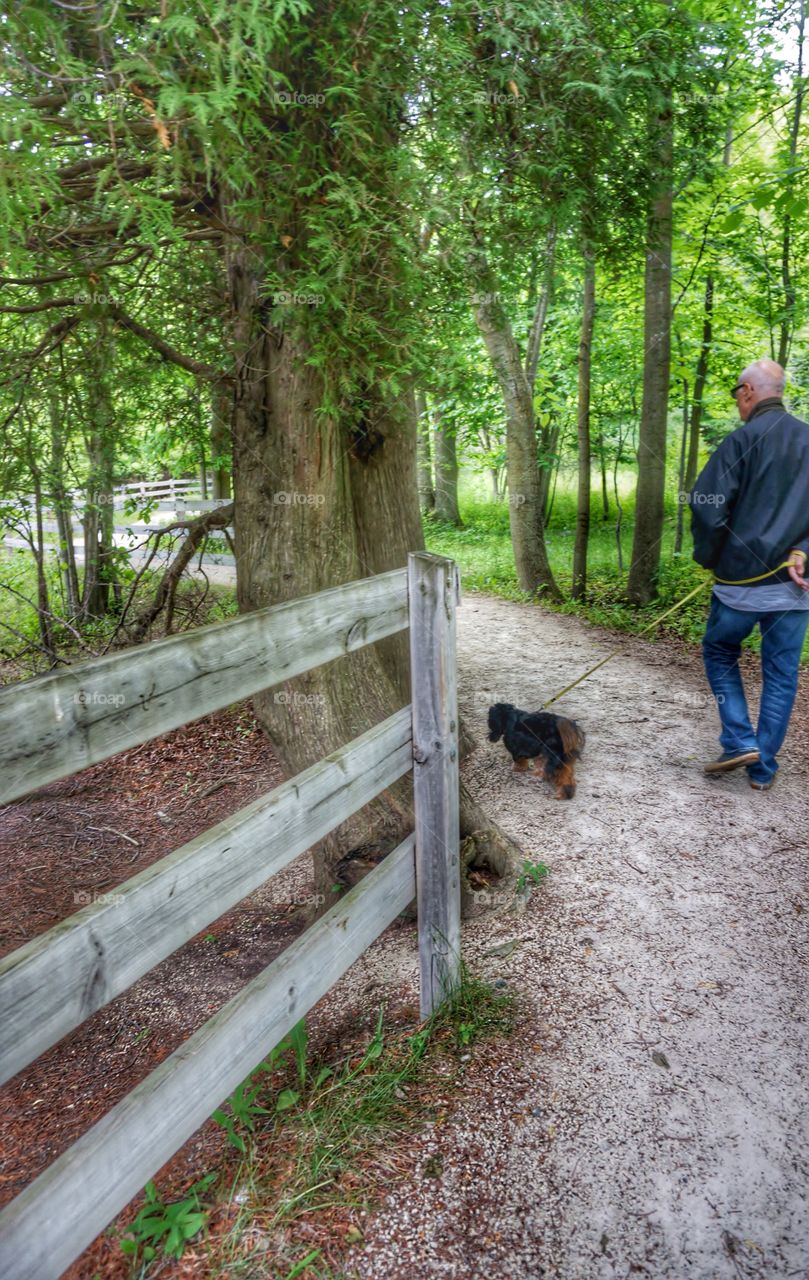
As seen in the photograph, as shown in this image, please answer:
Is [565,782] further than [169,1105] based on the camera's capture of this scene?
Yes

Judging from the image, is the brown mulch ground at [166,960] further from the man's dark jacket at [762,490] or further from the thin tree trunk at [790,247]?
the thin tree trunk at [790,247]

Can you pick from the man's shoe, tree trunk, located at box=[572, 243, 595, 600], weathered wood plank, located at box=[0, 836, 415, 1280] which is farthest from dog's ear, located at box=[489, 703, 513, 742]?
tree trunk, located at box=[572, 243, 595, 600]

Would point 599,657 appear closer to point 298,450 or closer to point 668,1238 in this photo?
point 298,450

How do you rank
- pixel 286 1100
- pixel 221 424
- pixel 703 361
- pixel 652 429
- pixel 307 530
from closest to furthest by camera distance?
1. pixel 286 1100
2. pixel 307 530
3. pixel 221 424
4. pixel 652 429
5. pixel 703 361

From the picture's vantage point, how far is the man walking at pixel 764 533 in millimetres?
4527

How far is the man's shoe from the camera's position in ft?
15.9

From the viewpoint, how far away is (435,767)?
9.41 feet

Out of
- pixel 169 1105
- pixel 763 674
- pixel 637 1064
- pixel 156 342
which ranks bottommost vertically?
pixel 637 1064

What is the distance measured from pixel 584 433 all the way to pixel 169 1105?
31.4 ft

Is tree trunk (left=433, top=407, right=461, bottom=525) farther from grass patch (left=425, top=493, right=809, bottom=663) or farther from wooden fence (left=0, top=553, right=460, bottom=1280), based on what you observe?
wooden fence (left=0, top=553, right=460, bottom=1280)

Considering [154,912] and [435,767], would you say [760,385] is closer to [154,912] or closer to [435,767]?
[435,767]

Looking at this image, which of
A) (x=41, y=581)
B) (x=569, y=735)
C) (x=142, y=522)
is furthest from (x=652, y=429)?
(x=41, y=581)

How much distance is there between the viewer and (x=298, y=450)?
3.97 m

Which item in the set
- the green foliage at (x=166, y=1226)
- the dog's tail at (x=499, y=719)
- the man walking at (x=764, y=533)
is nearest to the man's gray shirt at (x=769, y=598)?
the man walking at (x=764, y=533)
